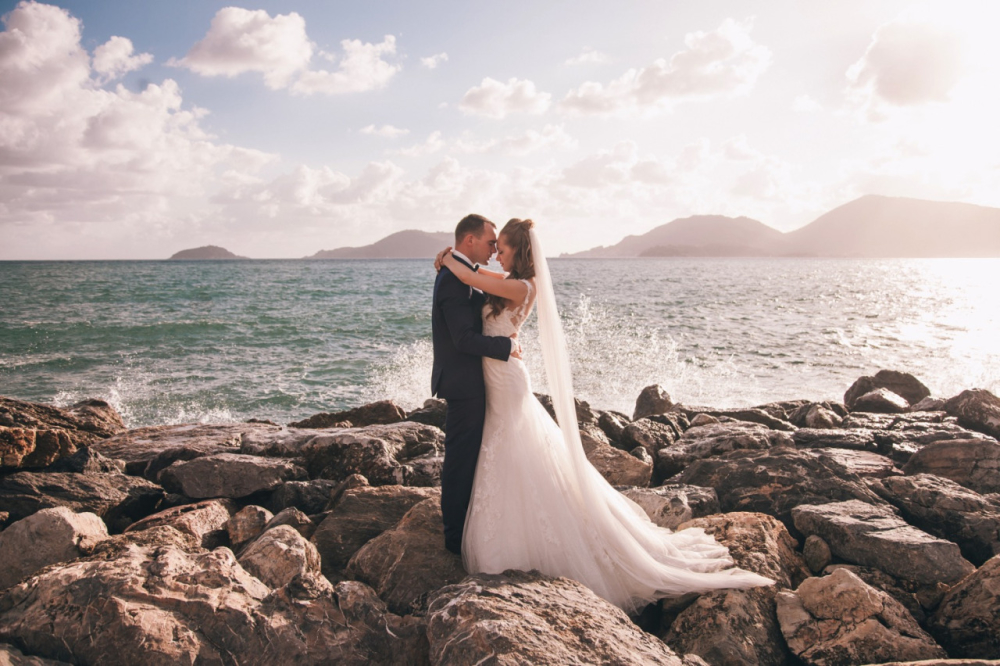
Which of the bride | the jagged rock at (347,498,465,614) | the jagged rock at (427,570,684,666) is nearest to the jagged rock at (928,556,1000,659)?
the bride

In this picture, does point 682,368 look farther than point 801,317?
No

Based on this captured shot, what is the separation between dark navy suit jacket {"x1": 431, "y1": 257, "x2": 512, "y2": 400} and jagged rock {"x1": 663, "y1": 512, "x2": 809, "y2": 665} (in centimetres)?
216

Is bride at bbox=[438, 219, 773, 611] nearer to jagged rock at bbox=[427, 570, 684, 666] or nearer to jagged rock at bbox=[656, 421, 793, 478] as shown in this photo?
jagged rock at bbox=[427, 570, 684, 666]

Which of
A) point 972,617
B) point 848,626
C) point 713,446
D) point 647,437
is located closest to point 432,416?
point 647,437

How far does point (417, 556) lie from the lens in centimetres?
450

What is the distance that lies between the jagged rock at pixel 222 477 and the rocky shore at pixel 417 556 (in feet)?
0.06

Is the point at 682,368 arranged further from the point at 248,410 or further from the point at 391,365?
the point at 248,410

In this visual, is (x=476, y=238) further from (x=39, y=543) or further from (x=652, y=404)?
(x=652, y=404)

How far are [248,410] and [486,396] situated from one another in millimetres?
12160

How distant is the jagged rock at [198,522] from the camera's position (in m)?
4.98

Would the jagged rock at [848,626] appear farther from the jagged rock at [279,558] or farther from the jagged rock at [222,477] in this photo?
the jagged rock at [222,477]

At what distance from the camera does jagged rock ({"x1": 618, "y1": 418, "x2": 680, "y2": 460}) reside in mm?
8789

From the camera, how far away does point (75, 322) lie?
2775 centimetres


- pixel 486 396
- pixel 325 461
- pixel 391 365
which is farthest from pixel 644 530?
pixel 391 365
